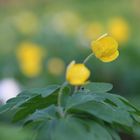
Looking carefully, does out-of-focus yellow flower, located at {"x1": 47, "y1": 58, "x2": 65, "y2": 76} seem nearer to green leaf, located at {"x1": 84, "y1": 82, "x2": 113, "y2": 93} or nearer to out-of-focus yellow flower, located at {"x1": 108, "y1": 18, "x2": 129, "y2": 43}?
out-of-focus yellow flower, located at {"x1": 108, "y1": 18, "x2": 129, "y2": 43}

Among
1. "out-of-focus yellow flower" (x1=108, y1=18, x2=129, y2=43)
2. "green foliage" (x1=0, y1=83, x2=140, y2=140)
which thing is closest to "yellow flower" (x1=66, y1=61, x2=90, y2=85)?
"green foliage" (x1=0, y1=83, x2=140, y2=140)

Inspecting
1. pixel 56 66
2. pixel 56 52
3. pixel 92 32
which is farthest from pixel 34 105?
pixel 92 32

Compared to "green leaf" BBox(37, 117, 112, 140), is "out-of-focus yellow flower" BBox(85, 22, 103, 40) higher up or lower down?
lower down

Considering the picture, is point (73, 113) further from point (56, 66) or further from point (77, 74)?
point (56, 66)

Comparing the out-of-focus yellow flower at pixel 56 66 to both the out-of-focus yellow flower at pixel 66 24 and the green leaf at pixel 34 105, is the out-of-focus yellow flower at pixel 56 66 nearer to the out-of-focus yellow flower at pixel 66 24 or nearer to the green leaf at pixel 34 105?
the out-of-focus yellow flower at pixel 66 24

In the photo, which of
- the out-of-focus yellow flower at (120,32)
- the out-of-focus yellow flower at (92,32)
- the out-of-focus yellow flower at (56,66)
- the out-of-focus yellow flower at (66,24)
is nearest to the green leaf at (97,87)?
the out-of-focus yellow flower at (56,66)

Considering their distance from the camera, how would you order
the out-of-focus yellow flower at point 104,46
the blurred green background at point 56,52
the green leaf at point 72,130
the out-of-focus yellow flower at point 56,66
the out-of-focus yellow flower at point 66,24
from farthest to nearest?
1. the out-of-focus yellow flower at point 66,24
2. the out-of-focus yellow flower at point 56,66
3. the blurred green background at point 56,52
4. the out-of-focus yellow flower at point 104,46
5. the green leaf at point 72,130
